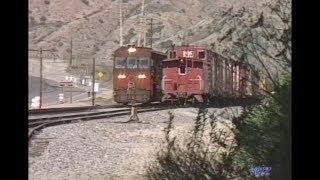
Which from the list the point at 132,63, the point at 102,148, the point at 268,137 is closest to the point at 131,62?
the point at 132,63

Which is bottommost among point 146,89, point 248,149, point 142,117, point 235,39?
point 248,149

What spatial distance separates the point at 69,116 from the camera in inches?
254

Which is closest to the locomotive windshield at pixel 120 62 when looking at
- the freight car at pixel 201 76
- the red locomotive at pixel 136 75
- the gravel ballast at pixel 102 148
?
the red locomotive at pixel 136 75

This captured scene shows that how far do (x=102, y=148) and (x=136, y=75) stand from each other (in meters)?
1.43

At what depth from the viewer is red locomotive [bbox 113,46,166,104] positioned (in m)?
6.61

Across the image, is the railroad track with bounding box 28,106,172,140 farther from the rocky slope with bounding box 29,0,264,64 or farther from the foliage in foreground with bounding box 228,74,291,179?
the foliage in foreground with bounding box 228,74,291,179

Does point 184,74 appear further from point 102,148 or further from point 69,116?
point 69,116

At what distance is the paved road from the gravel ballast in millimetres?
412

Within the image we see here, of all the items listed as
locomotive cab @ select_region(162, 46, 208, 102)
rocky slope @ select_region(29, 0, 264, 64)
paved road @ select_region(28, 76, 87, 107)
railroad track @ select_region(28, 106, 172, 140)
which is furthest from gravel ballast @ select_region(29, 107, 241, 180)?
rocky slope @ select_region(29, 0, 264, 64)

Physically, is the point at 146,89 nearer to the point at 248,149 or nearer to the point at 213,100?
the point at 213,100

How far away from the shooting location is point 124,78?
22.3 ft
